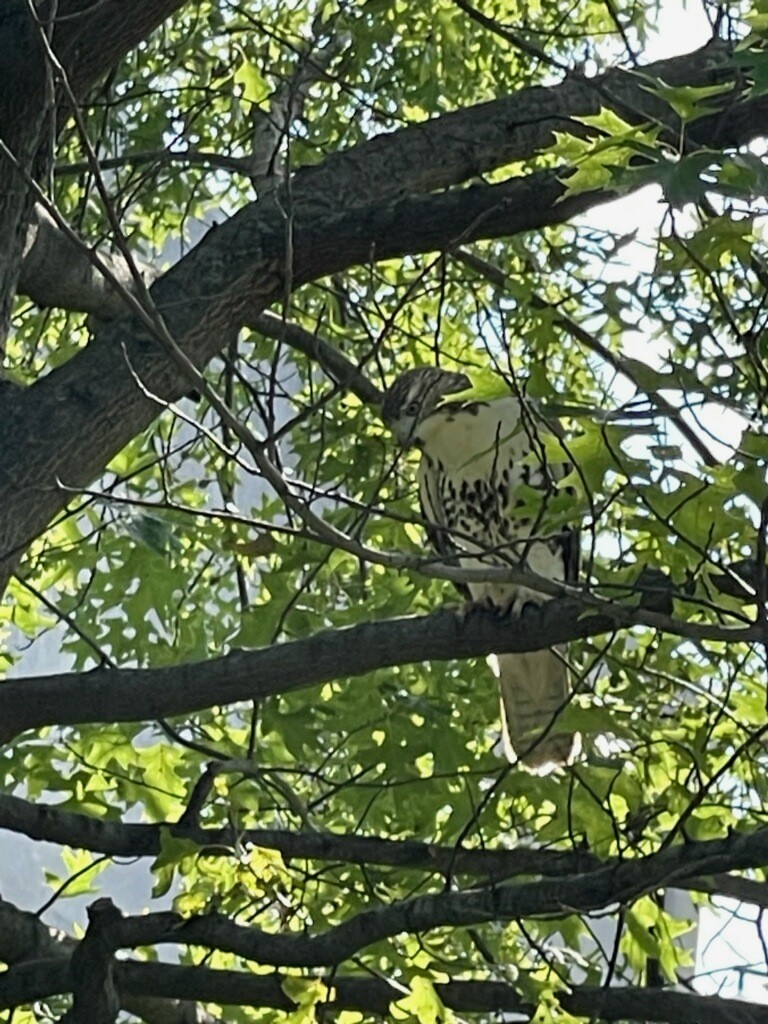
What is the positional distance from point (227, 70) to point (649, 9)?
1100mm

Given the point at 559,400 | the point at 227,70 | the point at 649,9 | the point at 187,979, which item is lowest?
the point at 187,979

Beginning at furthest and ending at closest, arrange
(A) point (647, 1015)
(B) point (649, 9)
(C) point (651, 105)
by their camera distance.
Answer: (B) point (649, 9)
(C) point (651, 105)
(A) point (647, 1015)

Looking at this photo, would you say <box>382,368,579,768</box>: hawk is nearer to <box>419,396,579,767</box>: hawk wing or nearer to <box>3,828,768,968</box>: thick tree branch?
<box>419,396,579,767</box>: hawk wing

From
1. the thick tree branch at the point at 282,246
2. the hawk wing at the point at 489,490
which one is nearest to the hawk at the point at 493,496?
the hawk wing at the point at 489,490

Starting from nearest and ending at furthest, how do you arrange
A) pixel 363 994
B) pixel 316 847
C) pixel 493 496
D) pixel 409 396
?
pixel 363 994 → pixel 316 847 → pixel 409 396 → pixel 493 496

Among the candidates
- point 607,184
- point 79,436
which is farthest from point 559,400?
point 79,436

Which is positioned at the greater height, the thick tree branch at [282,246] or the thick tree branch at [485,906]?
the thick tree branch at [282,246]

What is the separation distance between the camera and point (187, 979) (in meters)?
2.69

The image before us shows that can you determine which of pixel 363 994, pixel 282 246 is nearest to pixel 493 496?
pixel 282 246

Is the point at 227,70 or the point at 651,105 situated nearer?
the point at 651,105

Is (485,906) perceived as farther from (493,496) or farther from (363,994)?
(493,496)

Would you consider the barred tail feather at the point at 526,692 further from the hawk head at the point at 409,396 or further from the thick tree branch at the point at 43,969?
the thick tree branch at the point at 43,969

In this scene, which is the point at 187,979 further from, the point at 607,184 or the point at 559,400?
the point at 607,184

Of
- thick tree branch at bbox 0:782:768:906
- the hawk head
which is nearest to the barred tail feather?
the hawk head
